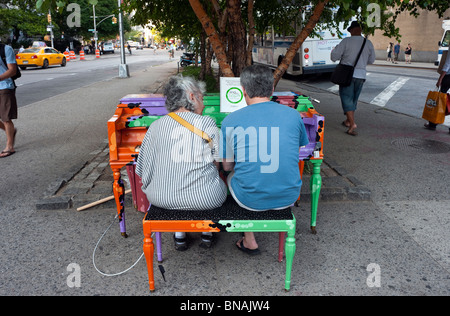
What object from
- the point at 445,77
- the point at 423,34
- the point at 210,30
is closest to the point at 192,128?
the point at 210,30

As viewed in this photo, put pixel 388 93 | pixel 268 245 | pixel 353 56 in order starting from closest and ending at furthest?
pixel 268 245 → pixel 353 56 → pixel 388 93

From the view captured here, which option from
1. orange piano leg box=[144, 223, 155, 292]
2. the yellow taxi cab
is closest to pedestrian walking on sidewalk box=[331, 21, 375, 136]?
orange piano leg box=[144, 223, 155, 292]

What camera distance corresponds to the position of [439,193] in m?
4.77

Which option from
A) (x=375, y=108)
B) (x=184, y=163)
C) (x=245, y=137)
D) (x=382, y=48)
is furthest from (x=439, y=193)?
(x=382, y=48)

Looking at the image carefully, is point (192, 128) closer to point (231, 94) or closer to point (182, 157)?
point (182, 157)

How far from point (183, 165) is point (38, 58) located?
28.7 metres

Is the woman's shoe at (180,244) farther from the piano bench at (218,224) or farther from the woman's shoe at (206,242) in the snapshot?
the piano bench at (218,224)

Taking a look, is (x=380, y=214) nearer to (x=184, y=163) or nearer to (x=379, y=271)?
(x=379, y=271)

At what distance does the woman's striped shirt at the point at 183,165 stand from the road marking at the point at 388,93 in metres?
9.49

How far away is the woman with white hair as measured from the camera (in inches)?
114

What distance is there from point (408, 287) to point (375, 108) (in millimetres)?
8371

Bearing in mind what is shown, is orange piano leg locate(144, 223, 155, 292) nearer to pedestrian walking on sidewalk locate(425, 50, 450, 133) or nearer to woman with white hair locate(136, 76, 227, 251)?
woman with white hair locate(136, 76, 227, 251)

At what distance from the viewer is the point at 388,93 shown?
13438 mm
